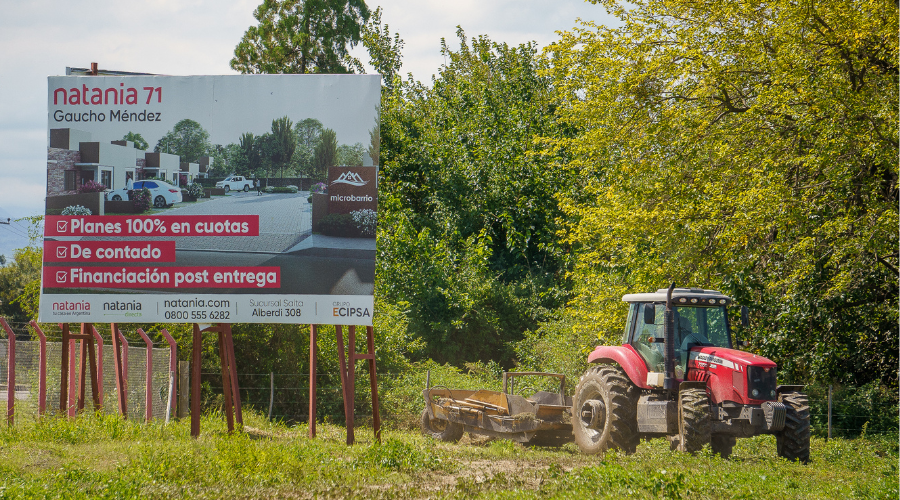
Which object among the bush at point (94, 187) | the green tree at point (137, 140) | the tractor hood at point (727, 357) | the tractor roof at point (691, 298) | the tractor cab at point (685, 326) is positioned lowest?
the tractor hood at point (727, 357)

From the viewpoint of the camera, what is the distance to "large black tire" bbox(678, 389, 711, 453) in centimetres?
893

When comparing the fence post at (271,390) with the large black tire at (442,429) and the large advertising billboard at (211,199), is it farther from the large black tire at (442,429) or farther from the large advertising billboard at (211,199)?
the large advertising billboard at (211,199)

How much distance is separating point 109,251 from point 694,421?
797cm

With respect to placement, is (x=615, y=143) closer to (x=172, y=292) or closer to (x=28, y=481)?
(x=172, y=292)

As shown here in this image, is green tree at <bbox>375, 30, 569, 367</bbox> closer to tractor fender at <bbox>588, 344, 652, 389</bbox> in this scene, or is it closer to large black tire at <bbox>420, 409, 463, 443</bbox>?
large black tire at <bbox>420, 409, 463, 443</bbox>

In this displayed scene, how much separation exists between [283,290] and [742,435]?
6.14 meters

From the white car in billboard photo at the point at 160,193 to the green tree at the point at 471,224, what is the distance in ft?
34.3

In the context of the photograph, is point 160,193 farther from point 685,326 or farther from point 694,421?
point 694,421

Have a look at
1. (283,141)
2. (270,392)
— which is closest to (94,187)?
(283,141)

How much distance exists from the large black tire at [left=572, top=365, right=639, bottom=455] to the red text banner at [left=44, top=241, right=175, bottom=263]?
6132mm

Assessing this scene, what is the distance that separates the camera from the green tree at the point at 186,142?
10.0 meters

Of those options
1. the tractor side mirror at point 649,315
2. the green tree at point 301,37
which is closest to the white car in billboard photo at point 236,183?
the tractor side mirror at point 649,315

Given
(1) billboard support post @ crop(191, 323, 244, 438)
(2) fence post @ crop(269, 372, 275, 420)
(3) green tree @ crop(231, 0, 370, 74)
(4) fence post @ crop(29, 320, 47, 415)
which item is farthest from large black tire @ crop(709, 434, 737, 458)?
(3) green tree @ crop(231, 0, 370, 74)

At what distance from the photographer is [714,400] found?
953 cm
